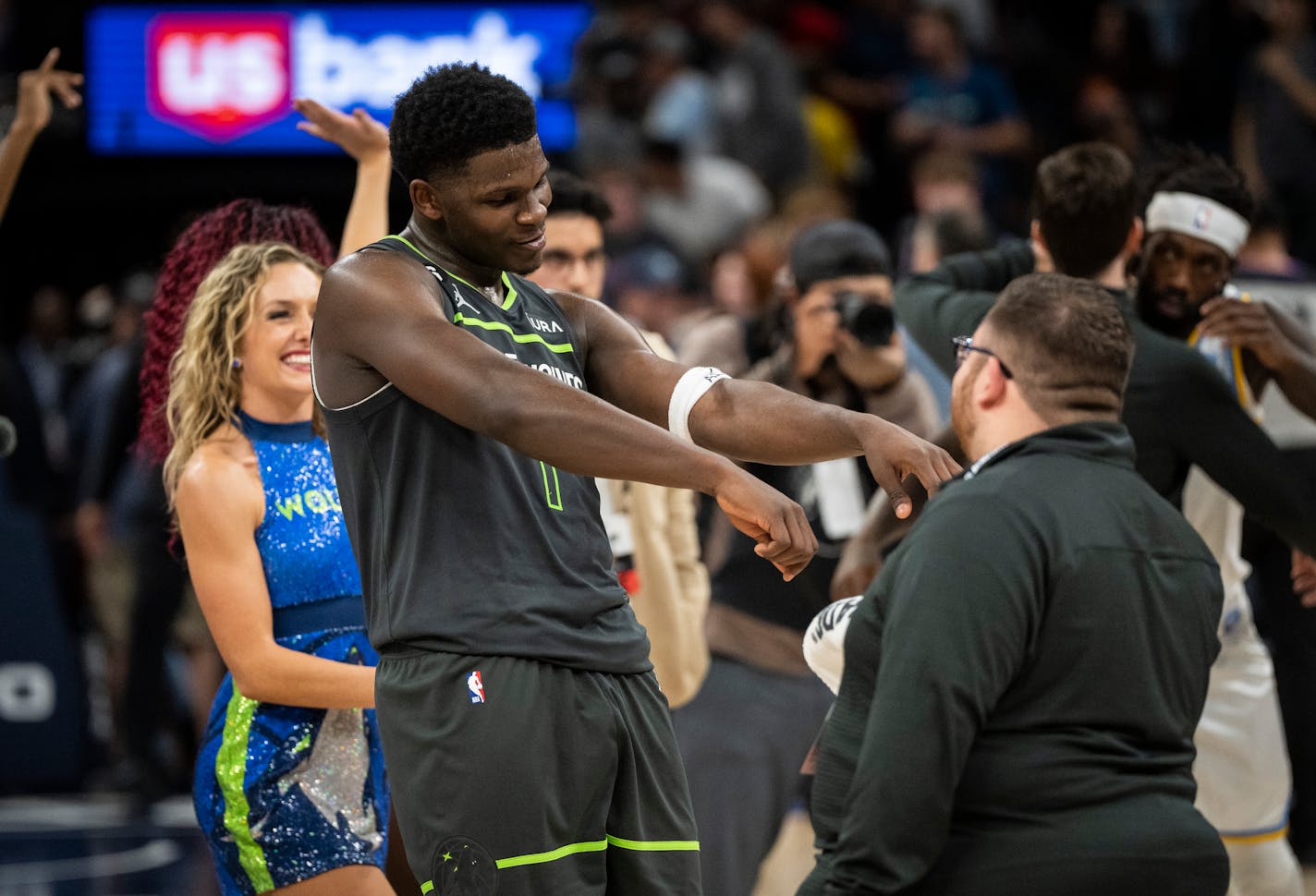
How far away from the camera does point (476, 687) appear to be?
2848 millimetres

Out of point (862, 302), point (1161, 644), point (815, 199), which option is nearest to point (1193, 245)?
point (862, 302)

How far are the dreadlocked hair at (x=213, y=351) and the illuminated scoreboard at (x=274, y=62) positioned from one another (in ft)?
20.7

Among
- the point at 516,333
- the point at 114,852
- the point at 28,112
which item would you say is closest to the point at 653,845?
the point at 516,333

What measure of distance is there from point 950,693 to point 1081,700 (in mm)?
229

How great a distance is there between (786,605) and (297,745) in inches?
74.4

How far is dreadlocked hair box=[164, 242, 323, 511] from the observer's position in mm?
3836

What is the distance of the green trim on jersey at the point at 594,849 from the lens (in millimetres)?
2838

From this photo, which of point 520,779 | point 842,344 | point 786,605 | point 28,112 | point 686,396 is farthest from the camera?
point 786,605

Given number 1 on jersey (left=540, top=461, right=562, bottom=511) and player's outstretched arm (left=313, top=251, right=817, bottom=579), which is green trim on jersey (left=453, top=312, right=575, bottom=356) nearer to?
player's outstretched arm (left=313, top=251, right=817, bottom=579)

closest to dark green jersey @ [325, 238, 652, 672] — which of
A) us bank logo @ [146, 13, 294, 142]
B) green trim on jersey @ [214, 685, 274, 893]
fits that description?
green trim on jersey @ [214, 685, 274, 893]

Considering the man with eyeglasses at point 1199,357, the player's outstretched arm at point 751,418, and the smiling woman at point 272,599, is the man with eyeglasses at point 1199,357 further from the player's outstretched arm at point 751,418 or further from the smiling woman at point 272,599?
the smiling woman at point 272,599

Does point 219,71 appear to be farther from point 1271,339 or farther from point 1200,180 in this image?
point 1271,339

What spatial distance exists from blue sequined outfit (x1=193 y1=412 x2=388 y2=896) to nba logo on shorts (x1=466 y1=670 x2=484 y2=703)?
3.13 ft

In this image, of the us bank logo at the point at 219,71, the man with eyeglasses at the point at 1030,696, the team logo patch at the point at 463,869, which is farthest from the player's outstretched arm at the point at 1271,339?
the us bank logo at the point at 219,71
